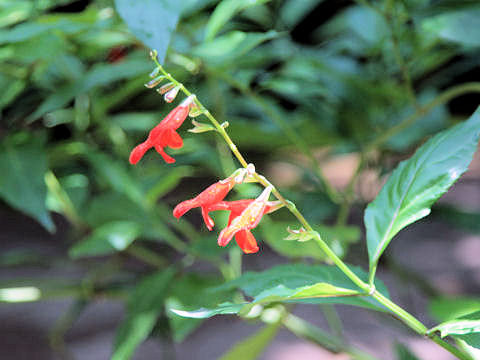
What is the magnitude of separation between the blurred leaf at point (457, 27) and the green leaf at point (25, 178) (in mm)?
497

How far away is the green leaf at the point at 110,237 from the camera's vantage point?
2.21 feet

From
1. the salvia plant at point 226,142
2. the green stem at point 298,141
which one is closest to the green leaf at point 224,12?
the salvia plant at point 226,142

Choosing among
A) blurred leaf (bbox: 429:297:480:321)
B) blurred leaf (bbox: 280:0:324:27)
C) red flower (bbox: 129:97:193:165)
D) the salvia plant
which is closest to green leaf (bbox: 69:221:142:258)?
the salvia plant

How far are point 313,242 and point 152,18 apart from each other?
35cm

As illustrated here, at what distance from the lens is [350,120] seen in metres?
0.85

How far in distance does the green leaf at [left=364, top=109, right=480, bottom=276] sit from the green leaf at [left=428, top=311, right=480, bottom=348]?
0.06m

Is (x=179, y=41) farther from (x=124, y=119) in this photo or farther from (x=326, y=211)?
(x=326, y=211)

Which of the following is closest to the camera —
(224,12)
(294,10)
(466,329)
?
(466,329)

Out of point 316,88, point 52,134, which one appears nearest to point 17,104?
point 52,134

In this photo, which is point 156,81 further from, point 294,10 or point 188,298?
point 294,10

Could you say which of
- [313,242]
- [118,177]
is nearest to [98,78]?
[118,177]

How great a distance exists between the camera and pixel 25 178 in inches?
25.8

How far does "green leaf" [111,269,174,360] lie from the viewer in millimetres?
622

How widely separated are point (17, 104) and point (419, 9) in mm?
588
